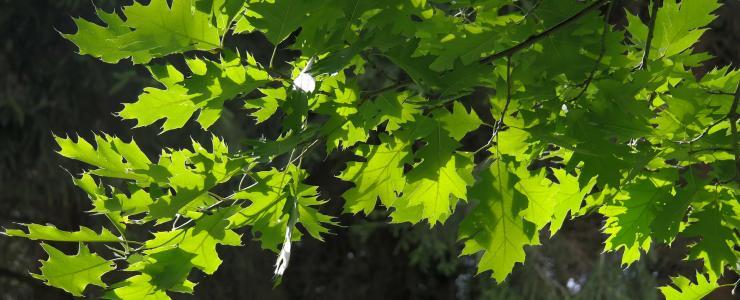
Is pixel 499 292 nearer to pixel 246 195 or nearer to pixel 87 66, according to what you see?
pixel 87 66

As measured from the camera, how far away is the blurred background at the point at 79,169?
16.9 ft

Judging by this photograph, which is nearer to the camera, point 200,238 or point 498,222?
point 200,238

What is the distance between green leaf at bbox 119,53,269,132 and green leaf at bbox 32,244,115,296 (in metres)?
0.18

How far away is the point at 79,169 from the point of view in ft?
17.0

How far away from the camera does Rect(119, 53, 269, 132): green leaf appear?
104 cm

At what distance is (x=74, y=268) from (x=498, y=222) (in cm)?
54

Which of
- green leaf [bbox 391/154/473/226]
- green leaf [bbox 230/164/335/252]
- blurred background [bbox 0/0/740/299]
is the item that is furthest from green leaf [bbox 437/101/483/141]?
blurred background [bbox 0/0/740/299]

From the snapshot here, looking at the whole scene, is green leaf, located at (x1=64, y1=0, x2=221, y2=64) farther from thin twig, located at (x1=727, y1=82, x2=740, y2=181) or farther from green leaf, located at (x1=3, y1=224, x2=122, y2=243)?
thin twig, located at (x1=727, y1=82, x2=740, y2=181)

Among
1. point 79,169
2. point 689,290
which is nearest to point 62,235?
point 689,290

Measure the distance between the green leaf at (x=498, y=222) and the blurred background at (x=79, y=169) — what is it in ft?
12.0

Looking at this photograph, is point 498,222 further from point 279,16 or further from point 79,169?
point 79,169

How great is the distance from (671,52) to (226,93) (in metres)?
0.62

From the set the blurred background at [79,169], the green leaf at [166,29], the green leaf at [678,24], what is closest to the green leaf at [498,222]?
the green leaf at [678,24]

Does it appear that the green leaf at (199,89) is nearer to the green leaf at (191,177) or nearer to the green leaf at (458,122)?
the green leaf at (191,177)
